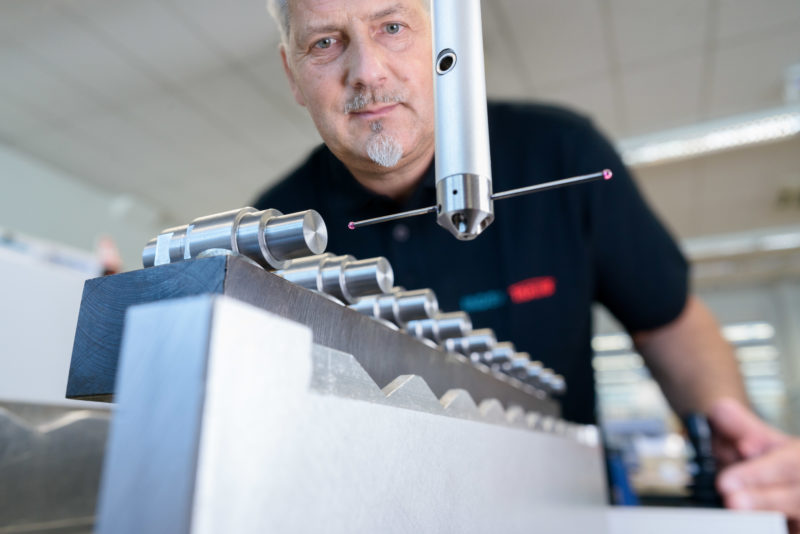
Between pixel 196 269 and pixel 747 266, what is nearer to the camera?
pixel 196 269

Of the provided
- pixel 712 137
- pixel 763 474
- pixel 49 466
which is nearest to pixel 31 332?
pixel 49 466

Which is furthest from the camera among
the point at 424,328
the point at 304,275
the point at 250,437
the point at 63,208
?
the point at 63,208

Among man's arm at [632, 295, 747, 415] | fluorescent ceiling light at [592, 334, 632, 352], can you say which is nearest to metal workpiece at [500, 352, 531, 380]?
man's arm at [632, 295, 747, 415]

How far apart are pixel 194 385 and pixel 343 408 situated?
6cm

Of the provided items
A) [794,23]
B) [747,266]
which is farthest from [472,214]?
[747,266]

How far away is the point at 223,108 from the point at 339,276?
0.47 m

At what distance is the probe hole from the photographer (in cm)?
25

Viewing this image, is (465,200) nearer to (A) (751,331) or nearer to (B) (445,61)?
(B) (445,61)

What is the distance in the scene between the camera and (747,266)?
19.8ft

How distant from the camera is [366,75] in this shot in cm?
24

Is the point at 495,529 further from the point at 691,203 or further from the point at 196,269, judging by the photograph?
the point at 691,203

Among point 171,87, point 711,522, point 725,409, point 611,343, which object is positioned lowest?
point 711,522

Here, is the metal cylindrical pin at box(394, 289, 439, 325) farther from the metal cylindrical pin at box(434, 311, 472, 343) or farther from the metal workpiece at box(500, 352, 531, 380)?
the metal workpiece at box(500, 352, 531, 380)

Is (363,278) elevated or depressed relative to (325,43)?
depressed
